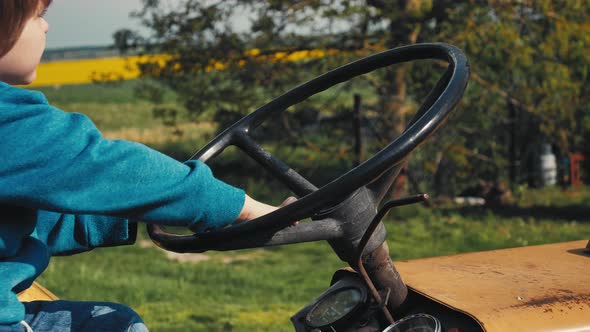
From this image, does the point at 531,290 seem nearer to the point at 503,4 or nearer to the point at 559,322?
the point at 559,322


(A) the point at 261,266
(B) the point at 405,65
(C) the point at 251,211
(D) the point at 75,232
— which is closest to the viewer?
(C) the point at 251,211

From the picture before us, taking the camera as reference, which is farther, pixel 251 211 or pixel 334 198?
pixel 251 211

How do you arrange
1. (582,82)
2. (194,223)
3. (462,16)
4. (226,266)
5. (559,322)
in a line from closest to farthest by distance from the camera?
1. (194,223)
2. (559,322)
3. (226,266)
4. (462,16)
5. (582,82)

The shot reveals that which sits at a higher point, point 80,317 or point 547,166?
point 80,317

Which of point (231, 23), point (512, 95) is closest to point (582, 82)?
point (512, 95)

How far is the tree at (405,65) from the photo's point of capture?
7301 millimetres

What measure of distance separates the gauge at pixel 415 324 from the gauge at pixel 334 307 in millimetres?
98

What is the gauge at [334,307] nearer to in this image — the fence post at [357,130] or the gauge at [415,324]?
the gauge at [415,324]

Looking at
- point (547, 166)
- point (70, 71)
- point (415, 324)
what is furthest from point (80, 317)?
point (70, 71)

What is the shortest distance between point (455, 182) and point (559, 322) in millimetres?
6612

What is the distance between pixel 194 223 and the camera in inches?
53.6

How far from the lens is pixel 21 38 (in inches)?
53.5

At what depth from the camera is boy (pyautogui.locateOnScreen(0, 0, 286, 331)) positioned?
129cm

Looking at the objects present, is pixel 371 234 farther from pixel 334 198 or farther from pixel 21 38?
pixel 21 38
